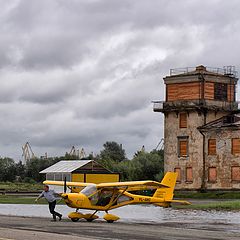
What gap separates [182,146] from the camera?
81.9 metres

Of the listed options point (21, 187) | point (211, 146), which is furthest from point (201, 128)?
point (21, 187)

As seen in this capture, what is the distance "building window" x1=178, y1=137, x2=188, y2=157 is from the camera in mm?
81438

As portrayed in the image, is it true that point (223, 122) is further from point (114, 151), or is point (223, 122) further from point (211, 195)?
point (114, 151)

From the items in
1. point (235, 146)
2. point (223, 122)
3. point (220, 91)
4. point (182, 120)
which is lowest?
point (235, 146)

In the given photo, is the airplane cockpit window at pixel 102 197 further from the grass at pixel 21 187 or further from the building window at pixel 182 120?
the building window at pixel 182 120

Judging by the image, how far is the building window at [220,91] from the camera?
81688 millimetres

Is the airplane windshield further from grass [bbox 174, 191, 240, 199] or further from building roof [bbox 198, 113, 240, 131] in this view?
building roof [bbox 198, 113, 240, 131]

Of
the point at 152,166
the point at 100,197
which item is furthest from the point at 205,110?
the point at 100,197

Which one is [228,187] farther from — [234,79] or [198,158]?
[234,79]

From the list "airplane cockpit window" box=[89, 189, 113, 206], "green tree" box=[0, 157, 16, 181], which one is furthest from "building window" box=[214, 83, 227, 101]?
"green tree" box=[0, 157, 16, 181]

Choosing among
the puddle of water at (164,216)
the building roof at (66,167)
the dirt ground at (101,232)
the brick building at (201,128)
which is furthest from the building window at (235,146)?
the dirt ground at (101,232)

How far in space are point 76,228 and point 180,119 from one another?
5707 centimetres

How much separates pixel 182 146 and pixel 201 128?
11.6ft

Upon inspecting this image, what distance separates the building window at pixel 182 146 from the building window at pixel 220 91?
247 inches
